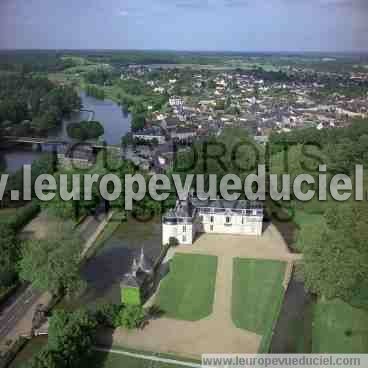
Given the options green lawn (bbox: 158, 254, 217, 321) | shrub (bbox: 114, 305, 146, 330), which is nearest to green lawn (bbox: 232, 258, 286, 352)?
green lawn (bbox: 158, 254, 217, 321)

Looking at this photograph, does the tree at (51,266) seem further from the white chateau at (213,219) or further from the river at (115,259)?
the white chateau at (213,219)

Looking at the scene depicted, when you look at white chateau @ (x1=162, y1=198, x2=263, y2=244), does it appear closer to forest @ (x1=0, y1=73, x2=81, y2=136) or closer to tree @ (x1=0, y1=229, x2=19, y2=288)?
tree @ (x1=0, y1=229, x2=19, y2=288)

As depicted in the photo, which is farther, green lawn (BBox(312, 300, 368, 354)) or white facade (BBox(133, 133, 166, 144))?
white facade (BBox(133, 133, 166, 144))

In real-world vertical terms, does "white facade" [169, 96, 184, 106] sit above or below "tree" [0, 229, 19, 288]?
above

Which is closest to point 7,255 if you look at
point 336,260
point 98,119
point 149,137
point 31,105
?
point 336,260

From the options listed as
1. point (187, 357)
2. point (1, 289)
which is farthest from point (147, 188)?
point (187, 357)
